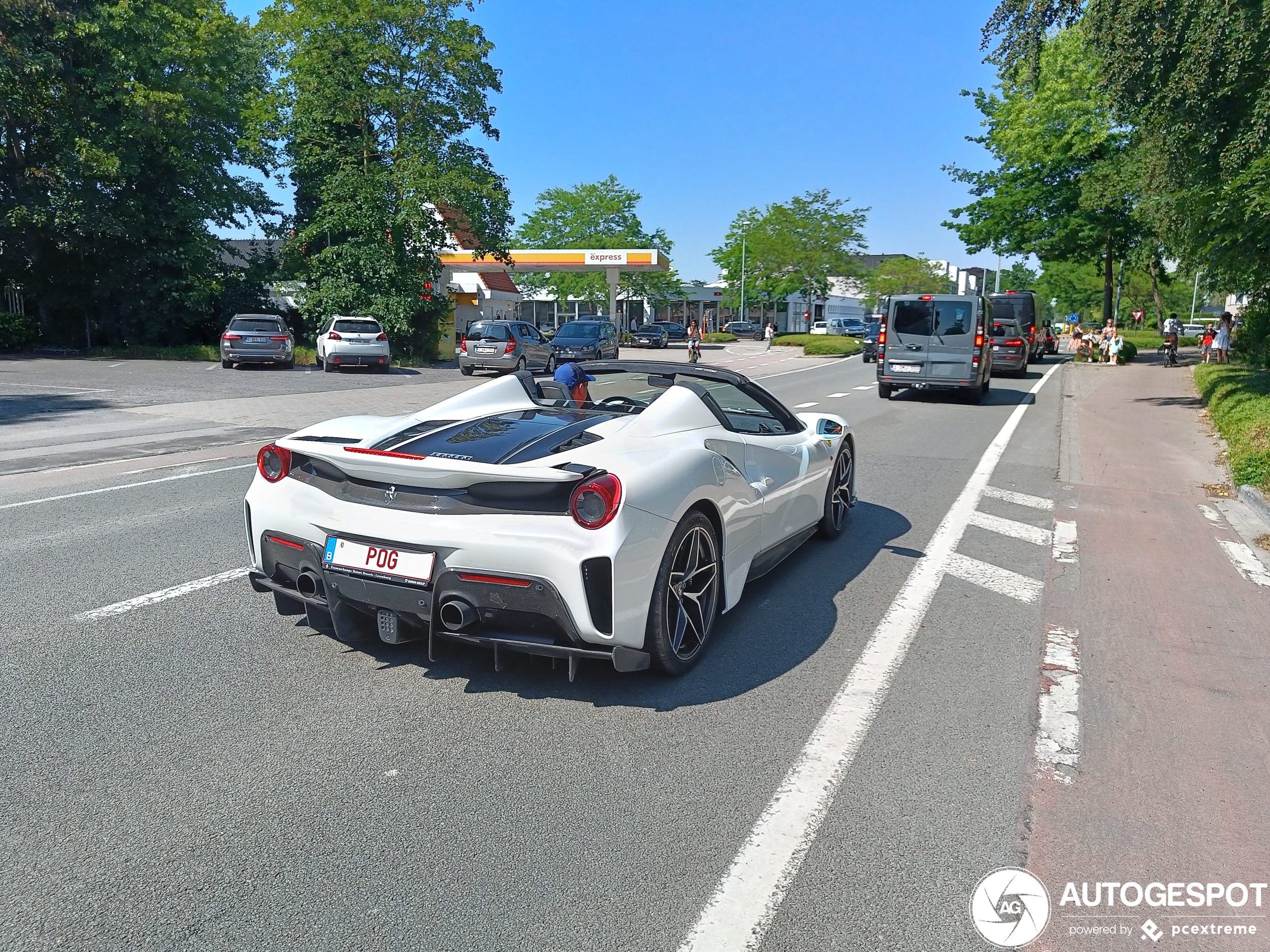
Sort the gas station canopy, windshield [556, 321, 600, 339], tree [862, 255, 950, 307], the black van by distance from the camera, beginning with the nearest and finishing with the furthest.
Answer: the black van, windshield [556, 321, 600, 339], the gas station canopy, tree [862, 255, 950, 307]

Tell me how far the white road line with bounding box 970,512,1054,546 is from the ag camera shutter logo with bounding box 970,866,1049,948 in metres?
4.90

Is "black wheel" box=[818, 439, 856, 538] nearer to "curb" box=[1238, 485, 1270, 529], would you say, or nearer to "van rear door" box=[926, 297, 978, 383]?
"curb" box=[1238, 485, 1270, 529]

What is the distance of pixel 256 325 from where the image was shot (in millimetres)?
26359

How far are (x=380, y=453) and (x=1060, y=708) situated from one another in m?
3.17

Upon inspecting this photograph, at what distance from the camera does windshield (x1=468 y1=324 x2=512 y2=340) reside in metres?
27.5

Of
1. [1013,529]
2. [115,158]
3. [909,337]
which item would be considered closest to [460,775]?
[1013,529]

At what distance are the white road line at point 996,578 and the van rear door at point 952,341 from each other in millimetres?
13217

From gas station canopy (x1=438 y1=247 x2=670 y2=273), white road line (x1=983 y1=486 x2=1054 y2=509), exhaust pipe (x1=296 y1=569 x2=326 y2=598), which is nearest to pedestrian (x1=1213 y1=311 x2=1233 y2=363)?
gas station canopy (x1=438 y1=247 x2=670 y2=273)

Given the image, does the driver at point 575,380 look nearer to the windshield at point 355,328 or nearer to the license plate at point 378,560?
the license plate at point 378,560

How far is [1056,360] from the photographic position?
1473 inches

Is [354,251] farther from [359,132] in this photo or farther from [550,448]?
[550,448]

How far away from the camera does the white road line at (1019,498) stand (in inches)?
351

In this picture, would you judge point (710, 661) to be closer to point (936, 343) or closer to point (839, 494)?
point (839, 494)

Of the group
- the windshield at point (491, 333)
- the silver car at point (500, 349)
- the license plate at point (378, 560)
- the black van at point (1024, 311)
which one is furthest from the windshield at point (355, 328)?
the license plate at point (378, 560)
